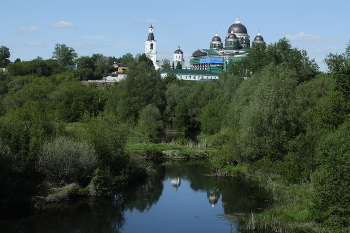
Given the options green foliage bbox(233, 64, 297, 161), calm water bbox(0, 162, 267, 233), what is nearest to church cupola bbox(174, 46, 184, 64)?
green foliage bbox(233, 64, 297, 161)

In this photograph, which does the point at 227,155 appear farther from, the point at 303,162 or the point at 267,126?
the point at 303,162

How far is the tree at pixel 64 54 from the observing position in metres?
108

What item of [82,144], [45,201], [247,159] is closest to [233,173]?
[247,159]

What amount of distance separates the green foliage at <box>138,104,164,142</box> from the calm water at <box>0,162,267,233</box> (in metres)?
14.6

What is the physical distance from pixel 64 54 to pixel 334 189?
98694 millimetres

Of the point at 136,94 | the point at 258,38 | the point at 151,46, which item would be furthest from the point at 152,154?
the point at 151,46

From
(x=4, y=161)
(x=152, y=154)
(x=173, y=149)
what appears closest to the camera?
(x=4, y=161)

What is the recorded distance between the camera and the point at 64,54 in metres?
108

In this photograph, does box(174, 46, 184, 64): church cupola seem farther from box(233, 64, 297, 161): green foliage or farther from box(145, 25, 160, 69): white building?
box(233, 64, 297, 161): green foliage

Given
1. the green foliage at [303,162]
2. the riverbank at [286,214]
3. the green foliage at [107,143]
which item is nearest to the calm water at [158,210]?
the riverbank at [286,214]

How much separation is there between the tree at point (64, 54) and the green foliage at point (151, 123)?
2669 inches

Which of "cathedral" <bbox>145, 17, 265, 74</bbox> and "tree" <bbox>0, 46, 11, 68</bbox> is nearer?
"tree" <bbox>0, 46, 11, 68</bbox>

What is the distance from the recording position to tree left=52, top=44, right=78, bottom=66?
108250 mm

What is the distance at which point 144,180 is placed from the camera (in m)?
27.2
